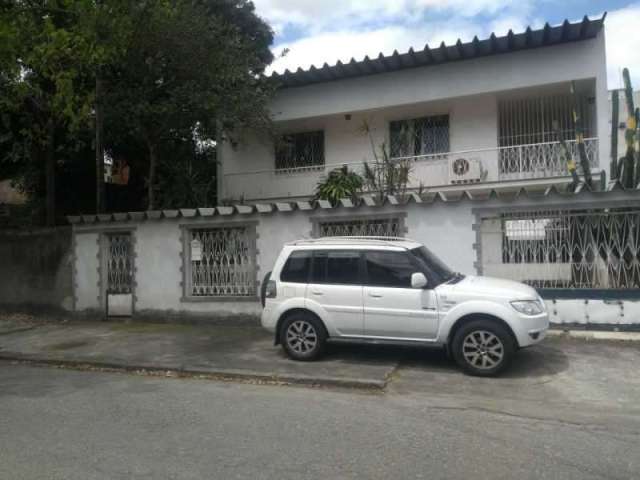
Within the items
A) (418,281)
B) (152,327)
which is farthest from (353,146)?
(418,281)

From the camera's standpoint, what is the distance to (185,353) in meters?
8.37

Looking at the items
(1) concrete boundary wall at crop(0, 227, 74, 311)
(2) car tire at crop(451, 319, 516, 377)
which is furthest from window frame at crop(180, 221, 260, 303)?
(2) car tire at crop(451, 319, 516, 377)

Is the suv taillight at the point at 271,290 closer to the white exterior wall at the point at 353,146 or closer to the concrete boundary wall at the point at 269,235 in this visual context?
the concrete boundary wall at the point at 269,235

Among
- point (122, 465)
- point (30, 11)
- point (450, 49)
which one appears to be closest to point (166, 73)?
point (30, 11)

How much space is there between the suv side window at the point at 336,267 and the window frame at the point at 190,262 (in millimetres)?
3174

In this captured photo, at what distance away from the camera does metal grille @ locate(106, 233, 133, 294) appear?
11797mm

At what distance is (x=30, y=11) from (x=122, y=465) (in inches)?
338

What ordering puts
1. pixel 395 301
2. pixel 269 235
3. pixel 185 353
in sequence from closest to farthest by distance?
pixel 395 301 < pixel 185 353 < pixel 269 235

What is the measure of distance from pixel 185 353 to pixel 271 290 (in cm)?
193

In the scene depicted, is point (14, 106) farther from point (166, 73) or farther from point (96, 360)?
point (96, 360)

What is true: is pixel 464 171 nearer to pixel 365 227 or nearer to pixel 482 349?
pixel 365 227

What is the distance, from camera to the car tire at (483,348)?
21.3 ft

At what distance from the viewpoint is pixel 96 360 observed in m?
8.04

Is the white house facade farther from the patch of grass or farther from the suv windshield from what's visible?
the suv windshield
